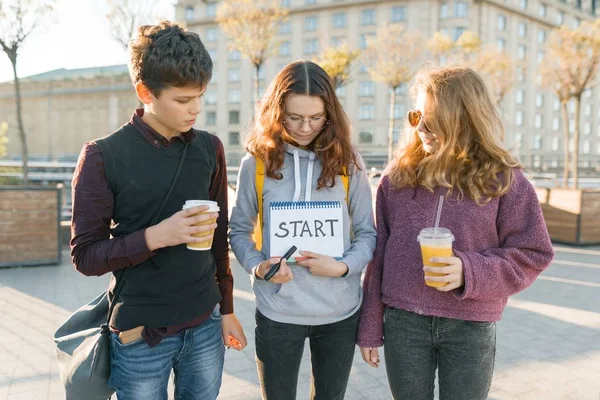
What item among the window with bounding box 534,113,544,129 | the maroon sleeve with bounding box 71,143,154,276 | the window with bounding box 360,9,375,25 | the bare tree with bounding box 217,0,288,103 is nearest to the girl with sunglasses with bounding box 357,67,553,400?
the maroon sleeve with bounding box 71,143,154,276

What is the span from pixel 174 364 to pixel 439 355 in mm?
995

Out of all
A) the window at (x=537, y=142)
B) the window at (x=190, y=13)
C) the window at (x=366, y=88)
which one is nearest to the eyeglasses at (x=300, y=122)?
the window at (x=366, y=88)

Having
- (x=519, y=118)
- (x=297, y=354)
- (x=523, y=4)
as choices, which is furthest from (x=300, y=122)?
(x=523, y=4)

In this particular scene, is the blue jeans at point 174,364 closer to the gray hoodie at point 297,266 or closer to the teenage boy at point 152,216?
the teenage boy at point 152,216

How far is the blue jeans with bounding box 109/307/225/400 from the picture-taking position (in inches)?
64.6

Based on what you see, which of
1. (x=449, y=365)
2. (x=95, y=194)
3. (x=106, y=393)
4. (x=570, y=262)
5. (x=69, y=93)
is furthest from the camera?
(x=69, y=93)

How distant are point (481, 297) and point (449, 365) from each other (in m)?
0.29

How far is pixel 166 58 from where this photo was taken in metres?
1.56

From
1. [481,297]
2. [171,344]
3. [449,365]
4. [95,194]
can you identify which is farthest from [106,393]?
[481,297]

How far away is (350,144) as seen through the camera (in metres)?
2.04

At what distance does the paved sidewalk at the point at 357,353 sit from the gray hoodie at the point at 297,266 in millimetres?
1585

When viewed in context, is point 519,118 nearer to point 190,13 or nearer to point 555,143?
point 555,143

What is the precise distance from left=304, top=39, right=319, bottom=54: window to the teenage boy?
45263 mm

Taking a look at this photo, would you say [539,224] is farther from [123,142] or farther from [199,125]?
[199,125]
